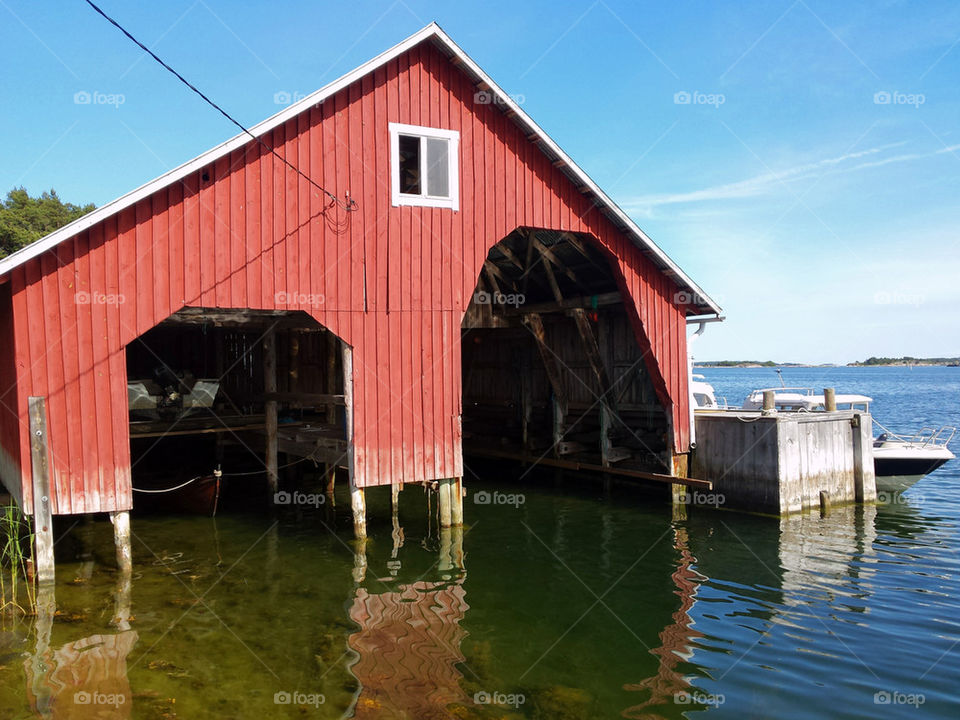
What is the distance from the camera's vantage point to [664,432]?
56.7ft

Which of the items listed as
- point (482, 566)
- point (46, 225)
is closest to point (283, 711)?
point (482, 566)

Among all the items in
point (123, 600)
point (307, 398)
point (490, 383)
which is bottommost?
point (123, 600)

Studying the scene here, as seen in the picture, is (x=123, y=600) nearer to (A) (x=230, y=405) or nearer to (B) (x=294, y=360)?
(A) (x=230, y=405)

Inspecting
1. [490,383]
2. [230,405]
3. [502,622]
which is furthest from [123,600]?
[490,383]

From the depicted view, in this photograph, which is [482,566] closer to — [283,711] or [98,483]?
[283,711]

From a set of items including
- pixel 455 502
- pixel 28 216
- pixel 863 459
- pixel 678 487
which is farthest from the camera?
pixel 28 216

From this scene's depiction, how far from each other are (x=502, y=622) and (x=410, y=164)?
9680 millimetres

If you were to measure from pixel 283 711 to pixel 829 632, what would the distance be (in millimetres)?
6656

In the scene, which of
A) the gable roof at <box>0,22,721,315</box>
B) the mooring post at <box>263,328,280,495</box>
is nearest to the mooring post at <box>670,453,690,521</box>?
the gable roof at <box>0,22,721,315</box>

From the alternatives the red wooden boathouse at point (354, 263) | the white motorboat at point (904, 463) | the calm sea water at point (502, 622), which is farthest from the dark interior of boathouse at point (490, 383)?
the white motorboat at point (904, 463)

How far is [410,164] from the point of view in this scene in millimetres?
14898

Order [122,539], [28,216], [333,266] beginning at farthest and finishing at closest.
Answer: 1. [28,216]
2. [333,266]
3. [122,539]

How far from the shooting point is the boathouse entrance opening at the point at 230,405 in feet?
50.8

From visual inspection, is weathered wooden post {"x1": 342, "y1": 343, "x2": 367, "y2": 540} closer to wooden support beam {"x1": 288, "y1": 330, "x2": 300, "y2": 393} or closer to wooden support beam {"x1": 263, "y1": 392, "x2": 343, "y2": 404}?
wooden support beam {"x1": 263, "y1": 392, "x2": 343, "y2": 404}
